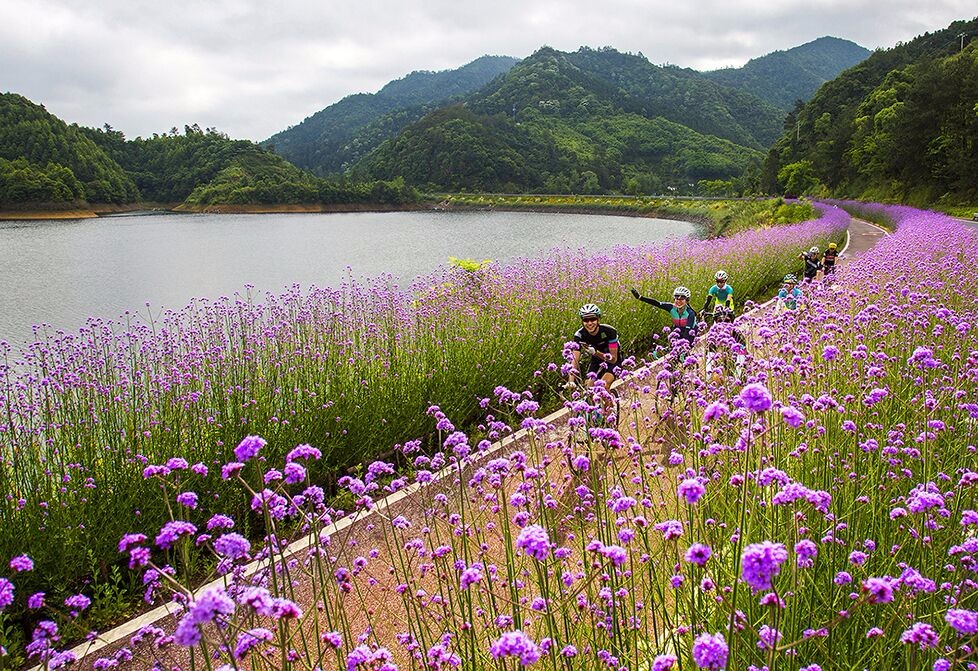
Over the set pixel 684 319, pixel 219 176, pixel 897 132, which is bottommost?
pixel 684 319

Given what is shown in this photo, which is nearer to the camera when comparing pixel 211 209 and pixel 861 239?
pixel 861 239

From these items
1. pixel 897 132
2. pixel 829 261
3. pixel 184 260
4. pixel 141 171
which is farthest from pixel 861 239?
pixel 141 171

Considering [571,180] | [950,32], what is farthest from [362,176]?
[950,32]

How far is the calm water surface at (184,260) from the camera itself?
15.9 meters

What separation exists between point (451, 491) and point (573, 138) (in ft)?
390

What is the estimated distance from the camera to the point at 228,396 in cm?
527

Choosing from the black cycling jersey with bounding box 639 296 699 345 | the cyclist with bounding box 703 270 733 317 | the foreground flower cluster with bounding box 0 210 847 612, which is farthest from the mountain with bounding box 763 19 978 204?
the foreground flower cluster with bounding box 0 210 847 612

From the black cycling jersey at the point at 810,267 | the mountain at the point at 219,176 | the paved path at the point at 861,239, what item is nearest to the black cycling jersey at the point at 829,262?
the black cycling jersey at the point at 810,267

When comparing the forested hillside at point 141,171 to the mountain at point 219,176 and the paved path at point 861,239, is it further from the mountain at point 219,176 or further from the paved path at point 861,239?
the paved path at point 861,239

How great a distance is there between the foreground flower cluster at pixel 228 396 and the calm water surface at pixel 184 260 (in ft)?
9.58

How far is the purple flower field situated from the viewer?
1809 millimetres

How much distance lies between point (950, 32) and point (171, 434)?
85.9 metres

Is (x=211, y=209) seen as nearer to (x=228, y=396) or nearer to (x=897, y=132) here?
(x=897, y=132)

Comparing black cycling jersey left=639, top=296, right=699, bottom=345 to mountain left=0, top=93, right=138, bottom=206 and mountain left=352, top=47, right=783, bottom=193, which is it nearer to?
mountain left=0, top=93, right=138, bottom=206
